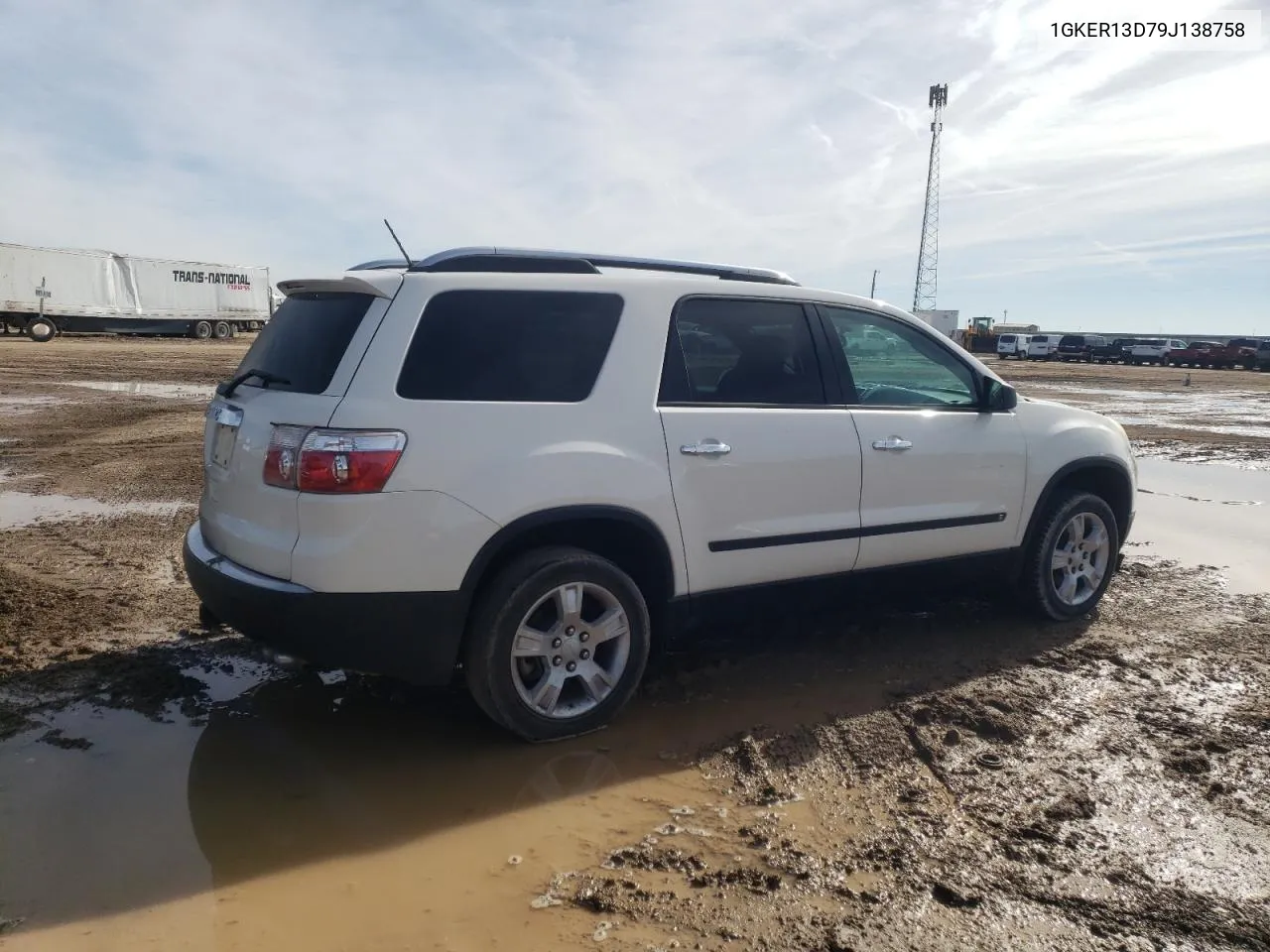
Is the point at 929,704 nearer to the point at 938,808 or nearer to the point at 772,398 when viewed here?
the point at 938,808

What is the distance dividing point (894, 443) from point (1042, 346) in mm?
51394

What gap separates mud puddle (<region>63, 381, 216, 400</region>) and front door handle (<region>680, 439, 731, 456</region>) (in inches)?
595

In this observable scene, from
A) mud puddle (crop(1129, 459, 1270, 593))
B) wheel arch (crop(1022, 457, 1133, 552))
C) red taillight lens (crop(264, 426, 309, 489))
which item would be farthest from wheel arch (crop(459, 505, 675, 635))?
mud puddle (crop(1129, 459, 1270, 593))

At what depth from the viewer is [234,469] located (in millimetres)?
3842

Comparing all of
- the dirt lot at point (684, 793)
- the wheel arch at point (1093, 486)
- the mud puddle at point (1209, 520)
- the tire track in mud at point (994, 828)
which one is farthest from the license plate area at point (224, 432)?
the mud puddle at point (1209, 520)

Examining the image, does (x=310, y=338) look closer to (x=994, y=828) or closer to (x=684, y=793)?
(x=684, y=793)

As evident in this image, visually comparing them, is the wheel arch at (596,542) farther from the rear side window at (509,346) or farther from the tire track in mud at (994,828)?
the tire track in mud at (994,828)

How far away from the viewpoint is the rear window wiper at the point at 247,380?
3.89 m

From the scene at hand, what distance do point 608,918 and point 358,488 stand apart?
1.59 metres

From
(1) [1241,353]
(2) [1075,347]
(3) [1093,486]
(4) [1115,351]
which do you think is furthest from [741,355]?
(4) [1115,351]

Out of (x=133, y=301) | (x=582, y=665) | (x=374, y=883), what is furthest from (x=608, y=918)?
(x=133, y=301)

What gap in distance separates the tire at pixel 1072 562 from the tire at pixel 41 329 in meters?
36.3

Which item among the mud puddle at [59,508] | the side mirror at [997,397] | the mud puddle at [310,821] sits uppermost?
the side mirror at [997,397]

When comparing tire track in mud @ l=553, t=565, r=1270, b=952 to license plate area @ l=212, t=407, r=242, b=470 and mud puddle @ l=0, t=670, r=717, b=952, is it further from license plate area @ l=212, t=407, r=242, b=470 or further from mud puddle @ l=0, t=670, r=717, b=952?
license plate area @ l=212, t=407, r=242, b=470
